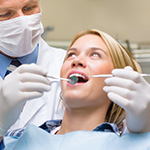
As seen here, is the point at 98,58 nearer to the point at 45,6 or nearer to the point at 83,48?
the point at 83,48

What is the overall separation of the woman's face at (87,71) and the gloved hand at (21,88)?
0.19 metres

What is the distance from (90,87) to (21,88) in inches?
13.7

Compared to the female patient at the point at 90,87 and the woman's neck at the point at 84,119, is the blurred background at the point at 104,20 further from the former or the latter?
the woman's neck at the point at 84,119

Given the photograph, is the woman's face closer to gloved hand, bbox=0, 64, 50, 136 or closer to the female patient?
the female patient

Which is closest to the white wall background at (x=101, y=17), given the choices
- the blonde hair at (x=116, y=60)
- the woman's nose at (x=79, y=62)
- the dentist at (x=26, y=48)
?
the dentist at (x=26, y=48)

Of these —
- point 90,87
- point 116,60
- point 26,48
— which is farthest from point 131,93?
point 26,48

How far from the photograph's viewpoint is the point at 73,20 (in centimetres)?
387

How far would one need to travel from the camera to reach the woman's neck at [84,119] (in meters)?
1.41

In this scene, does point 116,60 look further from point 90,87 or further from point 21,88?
point 21,88

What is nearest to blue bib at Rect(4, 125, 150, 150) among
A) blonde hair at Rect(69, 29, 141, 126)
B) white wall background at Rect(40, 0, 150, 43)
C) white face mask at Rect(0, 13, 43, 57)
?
blonde hair at Rect(69, 29, 141, 126)

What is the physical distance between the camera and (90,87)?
1363 millimetres

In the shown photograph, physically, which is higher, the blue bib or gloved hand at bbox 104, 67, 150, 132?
gloved hand at bbox 104, 67, 150, 132

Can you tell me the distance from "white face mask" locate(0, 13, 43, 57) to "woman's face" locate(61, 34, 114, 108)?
1.41 feet

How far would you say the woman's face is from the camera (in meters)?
1.35
